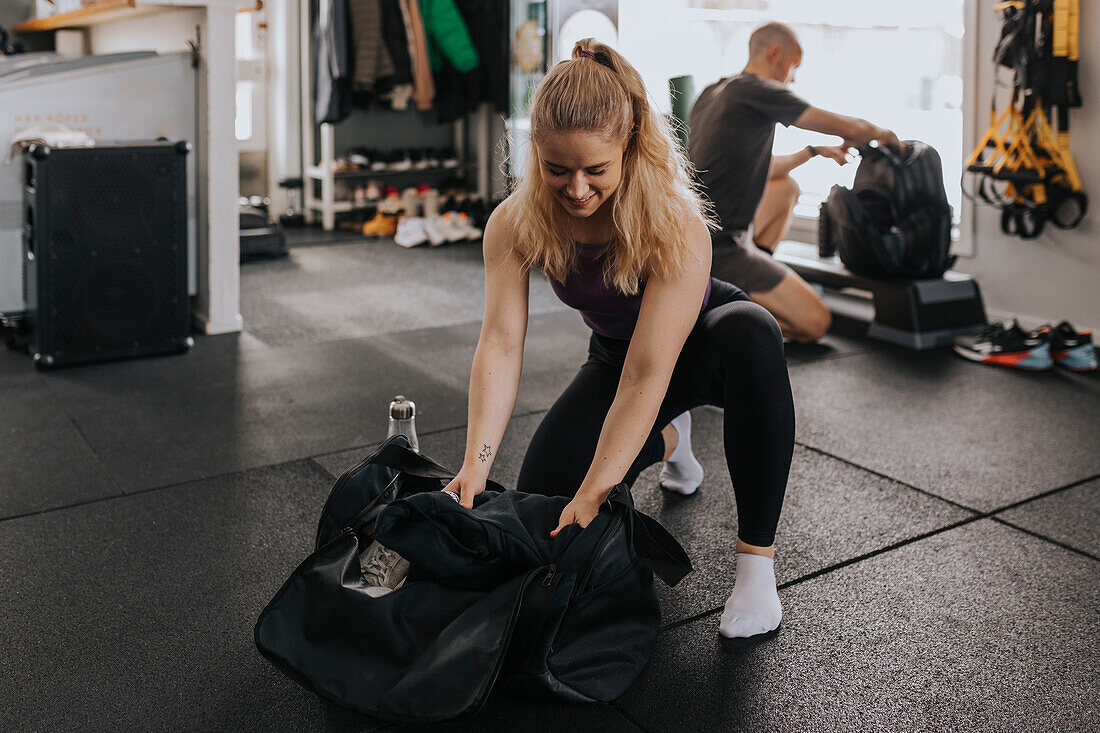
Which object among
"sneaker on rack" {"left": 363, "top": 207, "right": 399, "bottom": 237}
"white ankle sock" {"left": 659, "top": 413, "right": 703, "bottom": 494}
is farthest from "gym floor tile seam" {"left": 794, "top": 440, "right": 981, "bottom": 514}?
"sneaker on rack" {"left": 363, "top": 207, "right": 399, "bottom": 237}

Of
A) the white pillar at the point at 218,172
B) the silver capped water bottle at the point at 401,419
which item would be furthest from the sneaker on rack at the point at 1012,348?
the white pillar at the point at 218,172

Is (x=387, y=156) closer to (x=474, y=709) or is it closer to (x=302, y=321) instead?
(x=302, y=321)

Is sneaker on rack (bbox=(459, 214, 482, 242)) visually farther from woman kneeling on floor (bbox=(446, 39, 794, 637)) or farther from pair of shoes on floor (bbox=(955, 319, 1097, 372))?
woman kneeling on floor (bbox=(446, 39, 794, 637))

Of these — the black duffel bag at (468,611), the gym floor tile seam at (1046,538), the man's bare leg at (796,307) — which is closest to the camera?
the black duffel bag at (468,611)

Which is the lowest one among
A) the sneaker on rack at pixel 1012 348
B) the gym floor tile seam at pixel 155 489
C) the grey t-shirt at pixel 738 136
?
the gym floor tile seam at pixel 155 489

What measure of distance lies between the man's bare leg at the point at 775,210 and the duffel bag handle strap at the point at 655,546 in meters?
2.63

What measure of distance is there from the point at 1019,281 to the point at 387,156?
12.6 feet

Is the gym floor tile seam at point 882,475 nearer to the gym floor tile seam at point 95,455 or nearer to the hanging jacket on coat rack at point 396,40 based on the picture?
the gym floor tile seam at point 95,455

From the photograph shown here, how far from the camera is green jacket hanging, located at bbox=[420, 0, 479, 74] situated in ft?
19.8

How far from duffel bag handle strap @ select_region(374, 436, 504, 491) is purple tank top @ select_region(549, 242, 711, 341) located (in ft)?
1.13

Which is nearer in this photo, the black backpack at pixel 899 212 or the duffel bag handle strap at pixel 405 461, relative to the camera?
the duffel bag handle strap at pixel 405 461

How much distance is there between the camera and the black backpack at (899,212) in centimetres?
361

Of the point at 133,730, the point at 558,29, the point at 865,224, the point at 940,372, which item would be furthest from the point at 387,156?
the point at 133,730

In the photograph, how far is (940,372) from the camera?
3.33m
